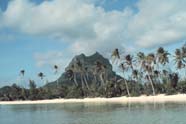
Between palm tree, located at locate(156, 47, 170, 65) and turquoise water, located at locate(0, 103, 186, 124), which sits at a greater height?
palm tree, located at locate(156, 47, 170, 65)

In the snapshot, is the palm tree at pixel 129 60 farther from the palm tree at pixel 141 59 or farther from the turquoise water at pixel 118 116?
the turquoise water at pixel 118 116

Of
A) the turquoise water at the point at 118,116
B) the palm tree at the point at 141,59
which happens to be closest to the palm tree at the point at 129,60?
the palm tree at the point at 141,59

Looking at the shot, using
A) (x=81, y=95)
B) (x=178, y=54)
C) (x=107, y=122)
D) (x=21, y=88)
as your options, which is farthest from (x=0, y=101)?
(x=107, y=122)

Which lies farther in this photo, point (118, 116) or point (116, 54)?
point (116, 54)

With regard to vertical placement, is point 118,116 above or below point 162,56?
below

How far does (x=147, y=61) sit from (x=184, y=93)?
54.9 feet

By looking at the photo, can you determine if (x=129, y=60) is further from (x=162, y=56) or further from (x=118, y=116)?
(x=118, y=116)

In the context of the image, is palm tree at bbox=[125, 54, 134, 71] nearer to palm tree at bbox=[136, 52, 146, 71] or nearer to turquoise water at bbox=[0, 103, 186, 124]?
palm tree at bbox=[136, 52, 146, 71]

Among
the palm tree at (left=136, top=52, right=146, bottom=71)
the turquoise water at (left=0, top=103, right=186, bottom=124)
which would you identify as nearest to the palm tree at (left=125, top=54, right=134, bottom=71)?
the palm tree at (left=136, top=52, right=146, bottom=71)

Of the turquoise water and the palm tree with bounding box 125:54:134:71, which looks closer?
the turquoise water

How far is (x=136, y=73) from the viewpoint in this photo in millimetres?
124688

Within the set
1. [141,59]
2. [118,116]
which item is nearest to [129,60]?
[141,59]

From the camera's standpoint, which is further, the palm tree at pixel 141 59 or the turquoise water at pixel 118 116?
the palm tree at pixel 141 59

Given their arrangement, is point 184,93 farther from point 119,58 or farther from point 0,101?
point 0,101
